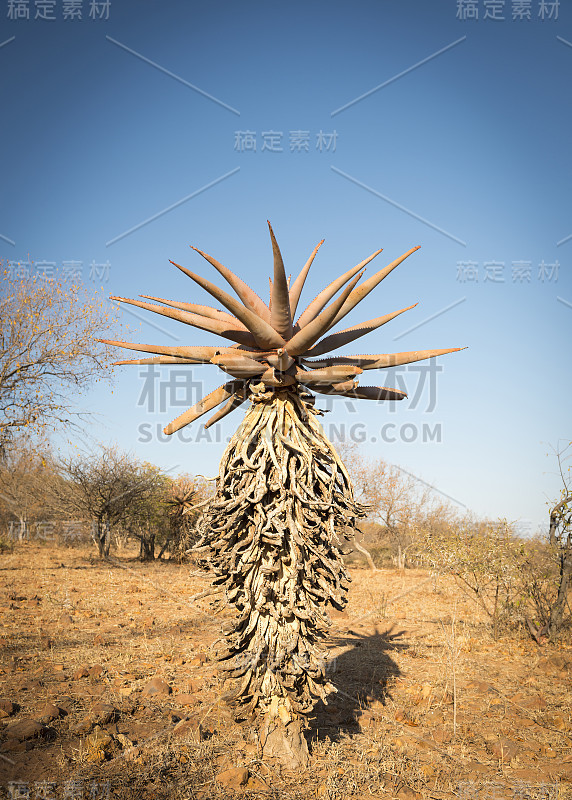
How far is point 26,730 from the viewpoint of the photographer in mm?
4582

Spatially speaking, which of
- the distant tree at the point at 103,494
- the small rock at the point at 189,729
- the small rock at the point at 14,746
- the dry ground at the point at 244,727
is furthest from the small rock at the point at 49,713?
the distant tree at the point at 103,494

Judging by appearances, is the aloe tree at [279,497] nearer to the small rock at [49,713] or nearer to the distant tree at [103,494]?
the small rock at [49,713]

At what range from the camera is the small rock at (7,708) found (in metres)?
5.00

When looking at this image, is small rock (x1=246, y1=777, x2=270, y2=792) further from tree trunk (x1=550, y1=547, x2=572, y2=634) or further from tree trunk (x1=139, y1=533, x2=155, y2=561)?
tree trunk (x1=139, y1=533, x2=155, y2=561)

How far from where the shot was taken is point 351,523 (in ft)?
14.2

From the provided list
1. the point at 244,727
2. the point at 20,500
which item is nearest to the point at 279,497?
the point at 244,727

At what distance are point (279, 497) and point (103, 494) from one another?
18965 millimetres

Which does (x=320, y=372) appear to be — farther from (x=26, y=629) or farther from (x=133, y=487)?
(x=133, y=487)

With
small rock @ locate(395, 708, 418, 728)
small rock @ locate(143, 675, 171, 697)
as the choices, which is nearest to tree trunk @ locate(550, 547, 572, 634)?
small rock @ locate(395, 708, 418, 728)

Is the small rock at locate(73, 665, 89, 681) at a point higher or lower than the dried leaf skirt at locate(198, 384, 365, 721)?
lower

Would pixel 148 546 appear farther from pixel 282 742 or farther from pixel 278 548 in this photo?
pixel 278 548

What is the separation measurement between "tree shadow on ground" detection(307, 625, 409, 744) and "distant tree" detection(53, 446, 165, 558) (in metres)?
13.9

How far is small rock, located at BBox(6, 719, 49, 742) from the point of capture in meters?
4.52

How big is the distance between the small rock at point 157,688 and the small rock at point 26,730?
147 centimetres
